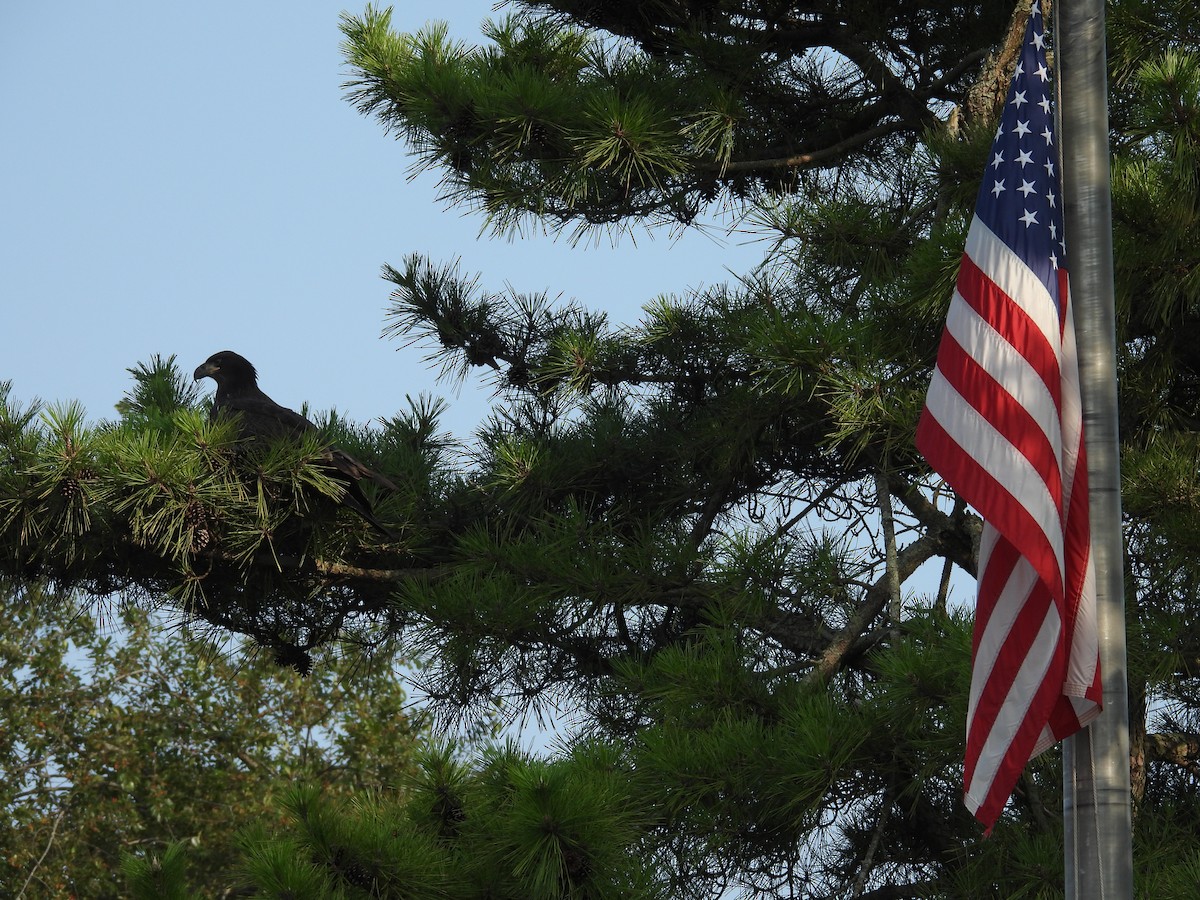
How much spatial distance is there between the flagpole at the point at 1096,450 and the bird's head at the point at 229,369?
3470mm

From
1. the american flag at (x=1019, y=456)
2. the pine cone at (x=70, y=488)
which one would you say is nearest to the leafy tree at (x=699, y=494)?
the pine cone at (x=70, y=488)

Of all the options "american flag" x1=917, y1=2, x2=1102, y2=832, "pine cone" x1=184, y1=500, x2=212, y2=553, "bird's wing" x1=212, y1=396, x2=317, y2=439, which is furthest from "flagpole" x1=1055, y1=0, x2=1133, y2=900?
"pine cone" x1=184, y1=500, x2=212, y2=553

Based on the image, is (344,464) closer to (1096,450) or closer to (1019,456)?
(1019,456)

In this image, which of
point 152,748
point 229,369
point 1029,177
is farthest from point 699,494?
point 152,748

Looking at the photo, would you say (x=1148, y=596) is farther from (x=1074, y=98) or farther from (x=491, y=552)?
(x=491, y=552)

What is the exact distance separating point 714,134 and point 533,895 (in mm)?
3786

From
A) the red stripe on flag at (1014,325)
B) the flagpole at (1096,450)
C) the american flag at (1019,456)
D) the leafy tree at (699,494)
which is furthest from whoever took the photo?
the leafy tree at (699,494)

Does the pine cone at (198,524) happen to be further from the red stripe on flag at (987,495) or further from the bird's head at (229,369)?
the red stripe on flag at (987,495)

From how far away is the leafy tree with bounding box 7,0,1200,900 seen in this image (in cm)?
496

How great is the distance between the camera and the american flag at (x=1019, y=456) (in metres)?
3.76

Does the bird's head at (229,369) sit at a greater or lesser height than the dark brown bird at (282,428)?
greater

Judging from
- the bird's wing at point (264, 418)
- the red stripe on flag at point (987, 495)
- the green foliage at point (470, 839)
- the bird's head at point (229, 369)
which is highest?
the bird's head at point (229, 369)

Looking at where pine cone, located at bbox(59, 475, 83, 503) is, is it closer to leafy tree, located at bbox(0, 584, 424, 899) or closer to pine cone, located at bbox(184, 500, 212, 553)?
pine cone, located at bbox(184, 500, 212, 553)

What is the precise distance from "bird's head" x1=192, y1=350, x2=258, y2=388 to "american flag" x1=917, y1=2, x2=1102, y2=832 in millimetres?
3158
